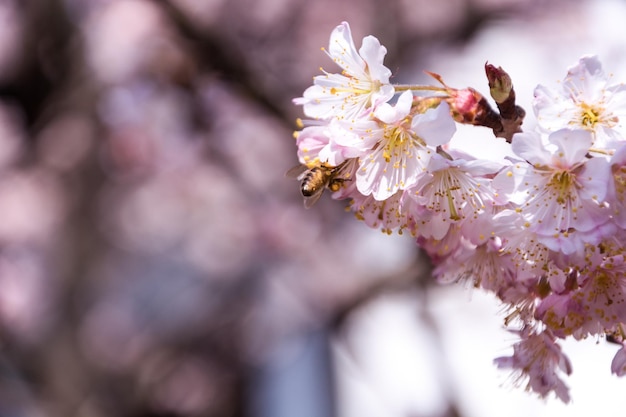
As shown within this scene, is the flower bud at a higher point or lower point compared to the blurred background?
lower

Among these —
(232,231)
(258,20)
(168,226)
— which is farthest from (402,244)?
(168,226)

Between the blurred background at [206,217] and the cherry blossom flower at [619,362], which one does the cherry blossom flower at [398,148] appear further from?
the blurred background at [206,217]

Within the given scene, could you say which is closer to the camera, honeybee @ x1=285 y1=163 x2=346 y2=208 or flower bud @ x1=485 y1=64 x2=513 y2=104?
flower bud @ x1=485 y1=64 x2=513 y2=104

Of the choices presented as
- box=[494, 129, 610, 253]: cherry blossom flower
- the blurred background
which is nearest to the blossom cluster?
box=[494, 129, 610, 253]: cherry blossom flower

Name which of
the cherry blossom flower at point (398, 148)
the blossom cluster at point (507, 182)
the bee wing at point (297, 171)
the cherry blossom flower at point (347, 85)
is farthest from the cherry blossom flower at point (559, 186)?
the bee wing at point (297, 171)

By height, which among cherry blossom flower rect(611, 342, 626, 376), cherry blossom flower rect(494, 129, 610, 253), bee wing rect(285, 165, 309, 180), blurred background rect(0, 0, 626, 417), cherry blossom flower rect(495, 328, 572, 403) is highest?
blurred background rect(0, 0, 626, 417)

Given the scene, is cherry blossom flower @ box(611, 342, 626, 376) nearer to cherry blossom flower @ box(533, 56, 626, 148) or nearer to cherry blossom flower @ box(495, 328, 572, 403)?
cherry blossom flower @ box(495, 328, 572, 403)

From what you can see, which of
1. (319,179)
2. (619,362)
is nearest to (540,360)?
(619,362)
